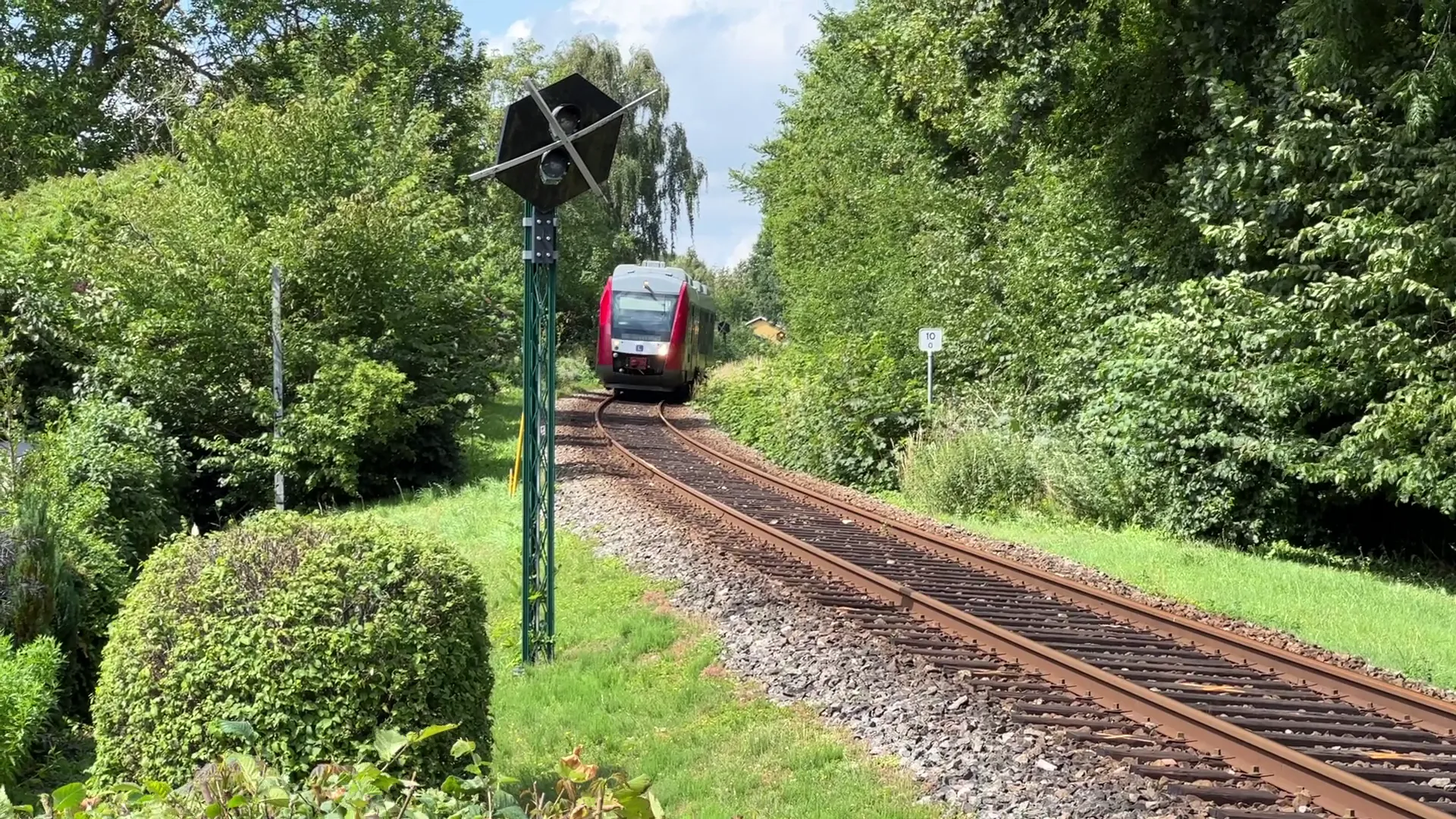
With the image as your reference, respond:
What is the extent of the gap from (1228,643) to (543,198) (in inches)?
210

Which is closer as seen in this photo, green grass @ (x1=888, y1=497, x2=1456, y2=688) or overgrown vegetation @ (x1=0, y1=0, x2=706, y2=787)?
overgrown vegetation @ (x1=0, y1=0, x2=706, y2=787)

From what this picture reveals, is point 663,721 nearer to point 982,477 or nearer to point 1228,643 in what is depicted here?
point 1228,643

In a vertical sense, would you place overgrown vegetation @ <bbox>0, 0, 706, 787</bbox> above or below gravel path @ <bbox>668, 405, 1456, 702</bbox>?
above

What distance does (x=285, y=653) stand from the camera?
4188 mm

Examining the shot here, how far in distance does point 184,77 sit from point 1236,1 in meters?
29.7

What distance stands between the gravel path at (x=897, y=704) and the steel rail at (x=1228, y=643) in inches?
90.1

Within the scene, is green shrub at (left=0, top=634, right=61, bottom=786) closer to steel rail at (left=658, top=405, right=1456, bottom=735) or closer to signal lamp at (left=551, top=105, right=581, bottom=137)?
signal lamp at (left=551, top=105, right=581, bottom=137)

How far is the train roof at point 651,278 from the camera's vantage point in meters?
32.4

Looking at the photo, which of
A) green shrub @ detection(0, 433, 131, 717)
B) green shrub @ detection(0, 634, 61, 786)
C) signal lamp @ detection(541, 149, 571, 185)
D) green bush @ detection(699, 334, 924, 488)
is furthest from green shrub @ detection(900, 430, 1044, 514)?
green shrub @ detection(0, 634, 61, 786)

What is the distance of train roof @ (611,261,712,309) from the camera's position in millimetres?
32375

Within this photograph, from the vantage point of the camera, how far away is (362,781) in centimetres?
259

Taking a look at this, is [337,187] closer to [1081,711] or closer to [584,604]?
[584,604]

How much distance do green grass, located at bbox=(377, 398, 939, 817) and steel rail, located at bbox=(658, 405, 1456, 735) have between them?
10.3 feet

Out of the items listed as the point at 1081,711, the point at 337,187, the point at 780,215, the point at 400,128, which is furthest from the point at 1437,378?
the point at 780,215
